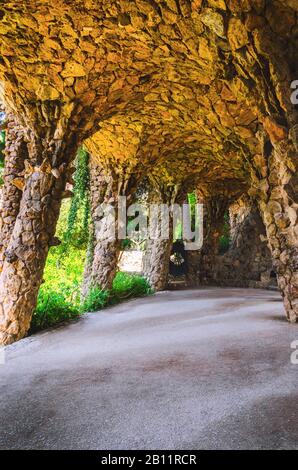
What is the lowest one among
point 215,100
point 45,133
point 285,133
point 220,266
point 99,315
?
point 99,315

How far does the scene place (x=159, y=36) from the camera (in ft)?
10.7

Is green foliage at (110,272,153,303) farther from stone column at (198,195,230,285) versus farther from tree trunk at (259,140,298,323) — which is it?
tree trunk at (259,140,298,323)

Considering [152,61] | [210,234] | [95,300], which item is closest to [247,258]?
[210,234]

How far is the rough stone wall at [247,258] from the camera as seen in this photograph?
11484 millimetres

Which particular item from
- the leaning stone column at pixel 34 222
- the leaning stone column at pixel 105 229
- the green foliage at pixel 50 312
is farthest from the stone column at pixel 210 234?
the leaning stone column at pixel 34 222

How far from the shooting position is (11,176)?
5793 millimetres

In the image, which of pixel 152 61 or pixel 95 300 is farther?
pixel 95 300

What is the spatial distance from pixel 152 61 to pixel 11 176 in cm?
345

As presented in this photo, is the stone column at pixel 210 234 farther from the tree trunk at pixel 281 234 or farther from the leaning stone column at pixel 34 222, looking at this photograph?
the leaning stone column at pixel 34 222

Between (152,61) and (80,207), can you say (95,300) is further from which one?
(80,207)

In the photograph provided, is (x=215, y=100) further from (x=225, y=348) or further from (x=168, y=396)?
(x=168, y=396)

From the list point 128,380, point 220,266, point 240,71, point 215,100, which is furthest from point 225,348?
point 220,266

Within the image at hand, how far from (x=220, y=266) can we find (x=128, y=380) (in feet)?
33.1

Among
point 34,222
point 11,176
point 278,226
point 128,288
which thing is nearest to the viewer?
point 278,226
